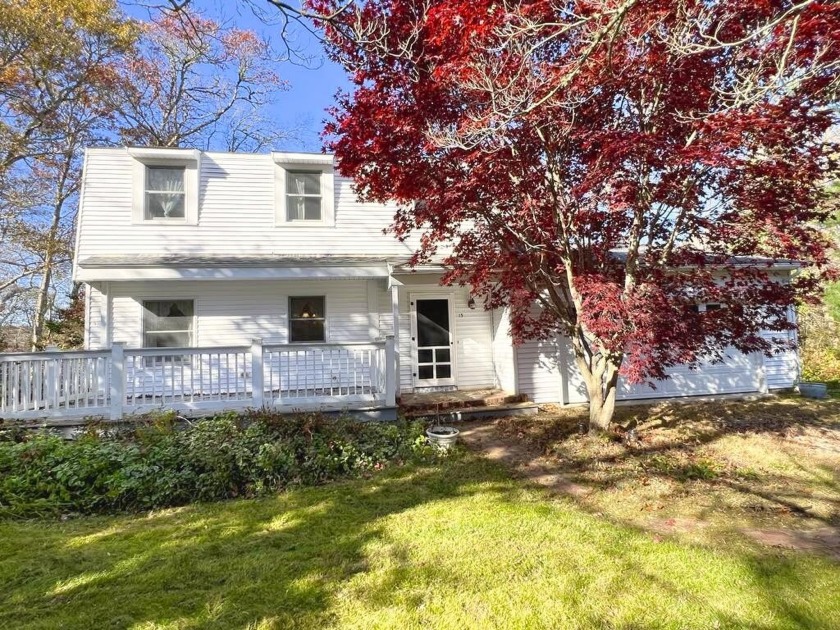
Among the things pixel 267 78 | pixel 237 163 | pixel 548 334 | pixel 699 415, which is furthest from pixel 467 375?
pixel 267 78

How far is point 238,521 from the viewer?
424 centimetres

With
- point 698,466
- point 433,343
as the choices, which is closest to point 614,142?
point 698,466

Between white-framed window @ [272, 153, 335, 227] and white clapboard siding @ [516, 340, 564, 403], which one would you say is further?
white-framed window @ [272, 153, 335, 227]

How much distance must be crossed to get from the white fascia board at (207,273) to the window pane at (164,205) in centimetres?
216

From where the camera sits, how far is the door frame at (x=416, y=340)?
9.12 m

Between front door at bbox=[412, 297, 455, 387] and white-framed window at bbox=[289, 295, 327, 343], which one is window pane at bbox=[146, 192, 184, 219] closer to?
white-framed window at bbox=[289, 295, 327, 343]

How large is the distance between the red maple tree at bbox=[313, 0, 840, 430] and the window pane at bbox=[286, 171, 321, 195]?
157 inches

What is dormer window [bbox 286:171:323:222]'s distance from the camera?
9.61 m

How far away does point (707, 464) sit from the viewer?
5469 mm

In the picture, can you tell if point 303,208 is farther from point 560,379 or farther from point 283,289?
point 560,379

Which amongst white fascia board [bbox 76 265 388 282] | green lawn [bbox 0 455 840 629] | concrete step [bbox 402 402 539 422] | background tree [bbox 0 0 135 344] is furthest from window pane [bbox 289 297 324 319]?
background tree [bbox 0 0 135 344]

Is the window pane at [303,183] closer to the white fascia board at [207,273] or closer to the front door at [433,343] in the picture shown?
the white fascia board at [207,273]

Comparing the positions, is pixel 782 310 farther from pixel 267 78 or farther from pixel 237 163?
pixel 267 78

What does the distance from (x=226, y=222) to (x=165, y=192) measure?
1332mm
